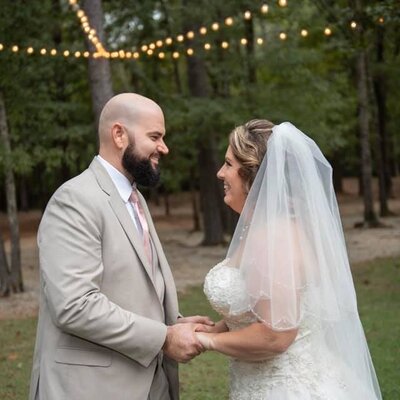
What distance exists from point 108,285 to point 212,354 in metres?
5.86

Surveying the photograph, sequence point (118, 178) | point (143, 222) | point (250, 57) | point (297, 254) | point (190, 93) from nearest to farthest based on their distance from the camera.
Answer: point (297, 254) < point (118, 178) < point (143, 222) < point (250, 57) < point (190, 93)

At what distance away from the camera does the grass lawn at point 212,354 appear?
7.52 metres

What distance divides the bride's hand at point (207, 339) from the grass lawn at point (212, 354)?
12.3ft

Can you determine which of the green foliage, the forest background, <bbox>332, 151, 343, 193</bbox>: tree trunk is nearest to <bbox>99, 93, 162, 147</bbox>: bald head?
the forest background

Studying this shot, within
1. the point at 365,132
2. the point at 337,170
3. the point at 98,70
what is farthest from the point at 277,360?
the point at 337,170

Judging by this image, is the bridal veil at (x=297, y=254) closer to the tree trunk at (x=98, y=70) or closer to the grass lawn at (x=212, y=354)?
the grass lawn at (x=212, y=354)

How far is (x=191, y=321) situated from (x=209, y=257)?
15.4 m

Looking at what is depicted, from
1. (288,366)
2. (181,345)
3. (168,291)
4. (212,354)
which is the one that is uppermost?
(168,291)

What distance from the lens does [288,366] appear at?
3611mm

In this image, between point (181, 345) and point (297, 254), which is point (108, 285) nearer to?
point (181, 345)

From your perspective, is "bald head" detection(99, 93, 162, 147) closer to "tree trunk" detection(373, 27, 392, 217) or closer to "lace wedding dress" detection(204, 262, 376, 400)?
"lace wedding dress" detection(204, 262, 376, 400)

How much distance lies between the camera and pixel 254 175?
3.62m

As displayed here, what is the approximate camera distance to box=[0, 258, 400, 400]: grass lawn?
752cm

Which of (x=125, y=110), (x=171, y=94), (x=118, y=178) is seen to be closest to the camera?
(x=125, y=110)
